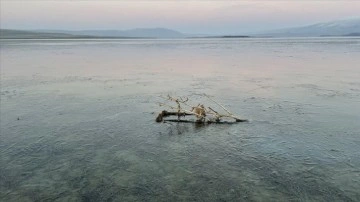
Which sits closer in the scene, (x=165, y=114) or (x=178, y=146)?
(x=178, y=146)

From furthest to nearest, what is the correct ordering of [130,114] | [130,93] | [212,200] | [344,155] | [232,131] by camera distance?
1. [130,93]
2. [130,114]
3. [232,131]
4. [344,155]
5. [212,200]

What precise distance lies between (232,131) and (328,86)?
41.6 feet

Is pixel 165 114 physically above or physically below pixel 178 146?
above

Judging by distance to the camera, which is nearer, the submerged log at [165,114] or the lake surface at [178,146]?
the lake surface at [178,146]

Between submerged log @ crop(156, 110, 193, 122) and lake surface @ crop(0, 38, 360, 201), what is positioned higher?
submerged log @ crop(156, 110, 193, 122)

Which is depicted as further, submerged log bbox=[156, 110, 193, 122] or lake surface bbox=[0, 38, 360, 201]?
submerged log bbox=[156, 110, 193, 122]

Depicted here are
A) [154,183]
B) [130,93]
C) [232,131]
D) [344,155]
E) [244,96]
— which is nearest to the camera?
[154,183]

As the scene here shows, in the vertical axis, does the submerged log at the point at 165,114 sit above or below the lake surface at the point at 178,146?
above

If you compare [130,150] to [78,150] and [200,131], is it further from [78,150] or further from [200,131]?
[200,131]

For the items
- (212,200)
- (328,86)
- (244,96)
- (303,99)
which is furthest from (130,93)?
(212,200)

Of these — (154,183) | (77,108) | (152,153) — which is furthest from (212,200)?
(77,108)

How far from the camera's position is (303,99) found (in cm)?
2073

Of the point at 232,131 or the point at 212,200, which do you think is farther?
the point at 232,131

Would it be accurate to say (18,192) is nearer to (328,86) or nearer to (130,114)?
(130,114)
